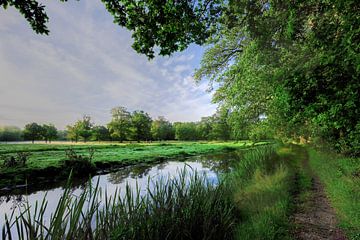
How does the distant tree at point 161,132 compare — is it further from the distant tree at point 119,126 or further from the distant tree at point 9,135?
the distant tree at point 9,135

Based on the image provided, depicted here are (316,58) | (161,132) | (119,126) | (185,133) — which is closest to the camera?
(316,58)

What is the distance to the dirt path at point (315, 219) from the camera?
14.7 ft

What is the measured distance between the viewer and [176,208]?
4391 millimetres

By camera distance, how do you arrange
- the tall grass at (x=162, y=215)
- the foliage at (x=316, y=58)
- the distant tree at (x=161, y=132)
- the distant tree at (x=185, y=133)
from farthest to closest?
1. the distant tree at (x=185, y=133)
2. the distant tree at (x=161, y=132)
3. the foliage at (x=316, y=58)
4. the tall grass at (x=162, y=215)

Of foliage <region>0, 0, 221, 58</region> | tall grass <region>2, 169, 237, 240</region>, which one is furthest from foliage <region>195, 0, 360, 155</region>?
tall grass <region>2, 169, 237, 240</region>

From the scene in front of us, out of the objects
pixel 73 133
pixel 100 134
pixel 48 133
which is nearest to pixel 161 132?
pixel 100 134

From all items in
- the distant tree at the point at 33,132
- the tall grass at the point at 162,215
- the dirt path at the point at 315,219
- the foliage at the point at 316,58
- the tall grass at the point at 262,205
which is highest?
the distant tree at the point at 33,132

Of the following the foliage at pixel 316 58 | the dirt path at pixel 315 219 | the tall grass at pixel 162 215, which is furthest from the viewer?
the dirt path at pixel 315 219

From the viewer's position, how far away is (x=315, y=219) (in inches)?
209

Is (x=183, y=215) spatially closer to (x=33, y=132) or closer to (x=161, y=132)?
(x=161, y=132)

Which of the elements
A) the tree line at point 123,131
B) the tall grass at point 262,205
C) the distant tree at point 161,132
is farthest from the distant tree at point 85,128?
the tall grass at point 262,205

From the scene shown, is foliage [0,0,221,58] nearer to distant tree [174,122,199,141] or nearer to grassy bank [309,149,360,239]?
grassy bank [309,149,360,239]

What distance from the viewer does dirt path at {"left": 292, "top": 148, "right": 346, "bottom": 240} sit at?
447 centimetres

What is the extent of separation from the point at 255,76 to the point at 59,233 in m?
9.03
